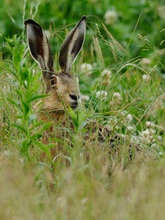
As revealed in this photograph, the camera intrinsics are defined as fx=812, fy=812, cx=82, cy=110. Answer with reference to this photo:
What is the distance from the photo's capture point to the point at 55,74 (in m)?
6.75

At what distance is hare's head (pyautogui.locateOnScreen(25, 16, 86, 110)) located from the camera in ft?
21.4

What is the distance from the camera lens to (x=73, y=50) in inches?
276

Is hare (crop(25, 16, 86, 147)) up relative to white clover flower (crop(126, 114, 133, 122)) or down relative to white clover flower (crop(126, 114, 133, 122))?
up

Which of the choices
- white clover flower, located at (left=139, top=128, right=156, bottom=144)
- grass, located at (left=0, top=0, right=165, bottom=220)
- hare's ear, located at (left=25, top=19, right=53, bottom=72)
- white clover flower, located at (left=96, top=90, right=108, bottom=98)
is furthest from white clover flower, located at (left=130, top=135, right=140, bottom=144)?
hare's ear, located at (left=25, top=19, right=53, bottom=72)

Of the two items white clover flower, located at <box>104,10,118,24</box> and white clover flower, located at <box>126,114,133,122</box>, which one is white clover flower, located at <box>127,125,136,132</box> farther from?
white clover flower, located at <box>104,10,118,24</box>

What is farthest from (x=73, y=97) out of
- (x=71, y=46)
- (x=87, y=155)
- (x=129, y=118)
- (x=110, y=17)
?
(x=110, y=17)

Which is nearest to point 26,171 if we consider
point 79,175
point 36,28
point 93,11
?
point 79,175

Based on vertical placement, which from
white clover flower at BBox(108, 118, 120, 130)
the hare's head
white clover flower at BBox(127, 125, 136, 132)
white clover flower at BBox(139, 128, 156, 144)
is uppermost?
the hare's head

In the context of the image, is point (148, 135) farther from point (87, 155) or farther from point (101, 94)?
point (87, 155)

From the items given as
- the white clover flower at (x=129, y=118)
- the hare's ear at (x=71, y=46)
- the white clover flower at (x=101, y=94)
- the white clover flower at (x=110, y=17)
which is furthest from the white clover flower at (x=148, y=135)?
the white clover flower at (x=110, y=17)

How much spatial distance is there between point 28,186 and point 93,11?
5.73 m

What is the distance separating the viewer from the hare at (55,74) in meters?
6.52

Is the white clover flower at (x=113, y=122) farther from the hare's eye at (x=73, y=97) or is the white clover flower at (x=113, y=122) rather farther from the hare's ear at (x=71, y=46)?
the hare's ear at (x=71, y=46)

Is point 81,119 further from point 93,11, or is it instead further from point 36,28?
point 93,11
